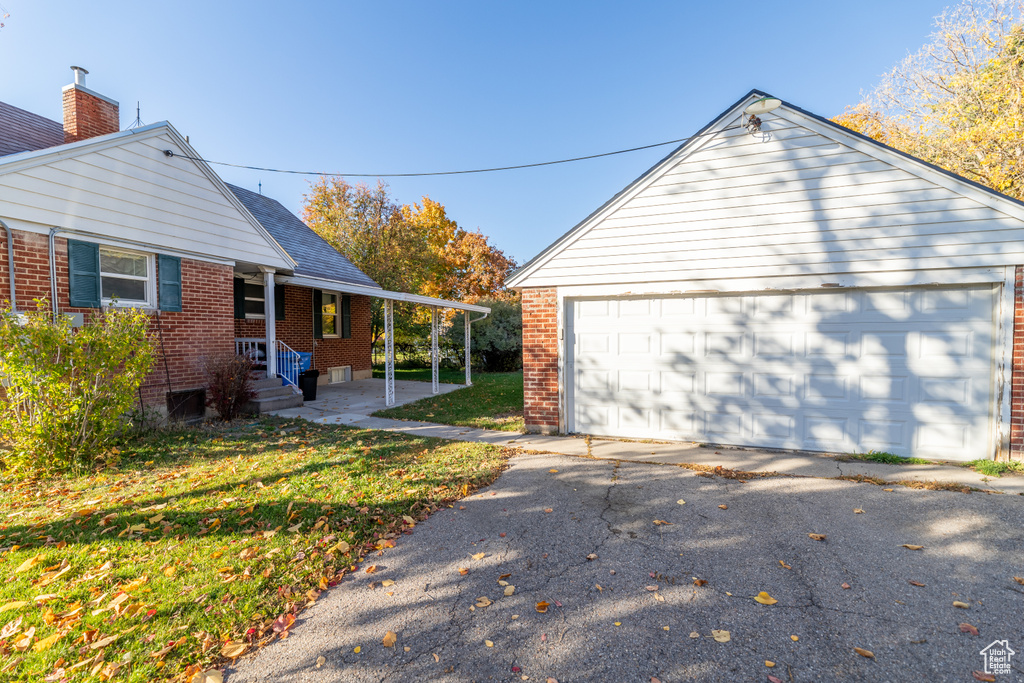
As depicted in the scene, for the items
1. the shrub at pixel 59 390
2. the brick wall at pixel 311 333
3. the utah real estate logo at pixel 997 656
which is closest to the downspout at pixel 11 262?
the shrub at pixel 59 390

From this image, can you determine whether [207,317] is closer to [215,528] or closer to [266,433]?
[266,433]

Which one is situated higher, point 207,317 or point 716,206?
point 716,206

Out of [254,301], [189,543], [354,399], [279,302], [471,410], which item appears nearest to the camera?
[189,543]

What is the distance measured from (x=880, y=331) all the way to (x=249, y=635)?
7447mm

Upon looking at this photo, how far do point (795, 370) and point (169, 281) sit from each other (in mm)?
10773

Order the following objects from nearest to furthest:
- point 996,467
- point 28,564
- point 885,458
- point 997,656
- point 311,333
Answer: point 997,656
point 28,564
point 996,467
point 885,458
point 311,333

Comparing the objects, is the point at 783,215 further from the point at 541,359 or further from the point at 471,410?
the point at 471,410

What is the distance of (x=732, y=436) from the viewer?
22.2 feet

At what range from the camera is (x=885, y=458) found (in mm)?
5953

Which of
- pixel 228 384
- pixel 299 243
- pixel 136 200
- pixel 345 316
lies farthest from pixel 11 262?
pixel 345 316

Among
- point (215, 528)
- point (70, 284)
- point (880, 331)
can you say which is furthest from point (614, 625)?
point (70, 284)

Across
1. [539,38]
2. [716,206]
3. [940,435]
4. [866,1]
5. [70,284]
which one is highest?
[539,38]

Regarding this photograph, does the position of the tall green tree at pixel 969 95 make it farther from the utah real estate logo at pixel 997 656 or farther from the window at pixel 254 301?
the window at pixel 254 301

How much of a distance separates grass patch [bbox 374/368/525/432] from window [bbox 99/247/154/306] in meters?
4.74
